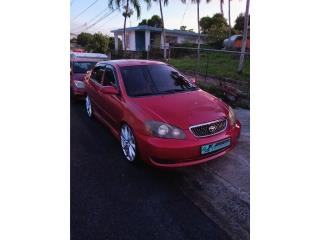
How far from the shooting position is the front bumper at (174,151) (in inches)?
121

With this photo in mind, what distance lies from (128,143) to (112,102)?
0.80m

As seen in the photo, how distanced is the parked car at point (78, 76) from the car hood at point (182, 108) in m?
3.68

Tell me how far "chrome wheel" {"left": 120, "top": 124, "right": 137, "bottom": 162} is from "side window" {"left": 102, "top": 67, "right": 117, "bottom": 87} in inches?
33.5

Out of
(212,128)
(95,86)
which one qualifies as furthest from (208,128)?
(95,86)

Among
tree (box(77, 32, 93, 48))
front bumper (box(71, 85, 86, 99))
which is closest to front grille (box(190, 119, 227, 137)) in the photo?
tree (box(77, 32, 93, 48))

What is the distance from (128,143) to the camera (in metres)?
3.73

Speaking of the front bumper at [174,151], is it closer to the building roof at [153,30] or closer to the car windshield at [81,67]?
the car windshield at [81,67]

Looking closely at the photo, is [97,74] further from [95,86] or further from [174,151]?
[174,151]
